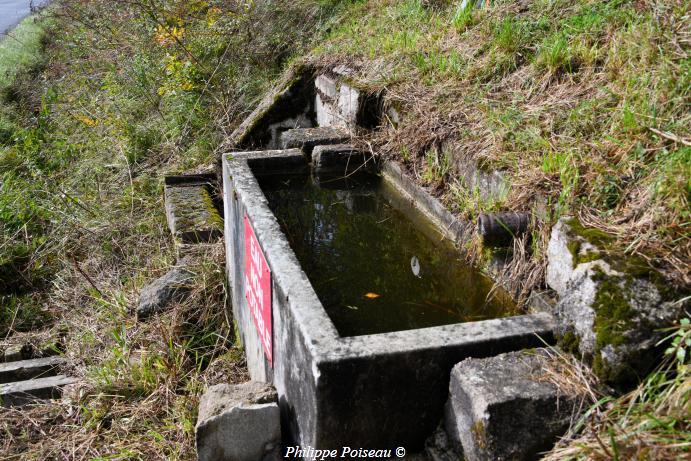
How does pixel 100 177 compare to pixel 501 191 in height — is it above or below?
below

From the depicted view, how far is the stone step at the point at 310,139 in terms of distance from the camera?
4301mm

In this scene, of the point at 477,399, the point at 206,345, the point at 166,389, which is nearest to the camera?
the point at 477,399

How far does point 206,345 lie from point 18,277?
251 cm

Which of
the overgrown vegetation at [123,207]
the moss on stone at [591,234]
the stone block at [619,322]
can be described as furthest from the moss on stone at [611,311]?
the overgrown vegetation at [123,207]

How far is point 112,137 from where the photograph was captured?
6.91 m

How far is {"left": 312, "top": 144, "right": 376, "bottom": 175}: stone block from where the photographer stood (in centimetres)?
406

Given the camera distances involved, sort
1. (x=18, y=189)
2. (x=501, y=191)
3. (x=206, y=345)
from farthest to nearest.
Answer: (x=18, y=189) → (x=206, y=345) → (x=501, y=191)

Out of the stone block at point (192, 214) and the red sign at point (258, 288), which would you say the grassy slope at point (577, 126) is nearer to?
the red sign at point (258, 288)

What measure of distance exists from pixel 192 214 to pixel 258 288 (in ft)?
6.74

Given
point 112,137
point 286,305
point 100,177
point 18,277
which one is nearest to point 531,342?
point 286,305

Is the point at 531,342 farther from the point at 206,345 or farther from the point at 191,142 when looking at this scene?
the point at 191,142

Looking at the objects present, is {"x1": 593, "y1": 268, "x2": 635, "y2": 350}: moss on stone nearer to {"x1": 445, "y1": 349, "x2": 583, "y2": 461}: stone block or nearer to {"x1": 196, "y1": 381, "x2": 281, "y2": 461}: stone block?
{"x1": 445, "y1": 349, "x2": 583, "y2": 461}: stone block

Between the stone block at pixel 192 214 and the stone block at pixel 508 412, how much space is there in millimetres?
2858

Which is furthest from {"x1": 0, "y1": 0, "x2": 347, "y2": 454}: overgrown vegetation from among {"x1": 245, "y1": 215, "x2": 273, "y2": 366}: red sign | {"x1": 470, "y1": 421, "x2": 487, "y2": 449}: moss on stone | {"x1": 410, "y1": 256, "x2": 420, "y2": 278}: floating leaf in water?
{"x1": 470, "y1": 421, "x2": 487, "y2": 449}: moss on stone
